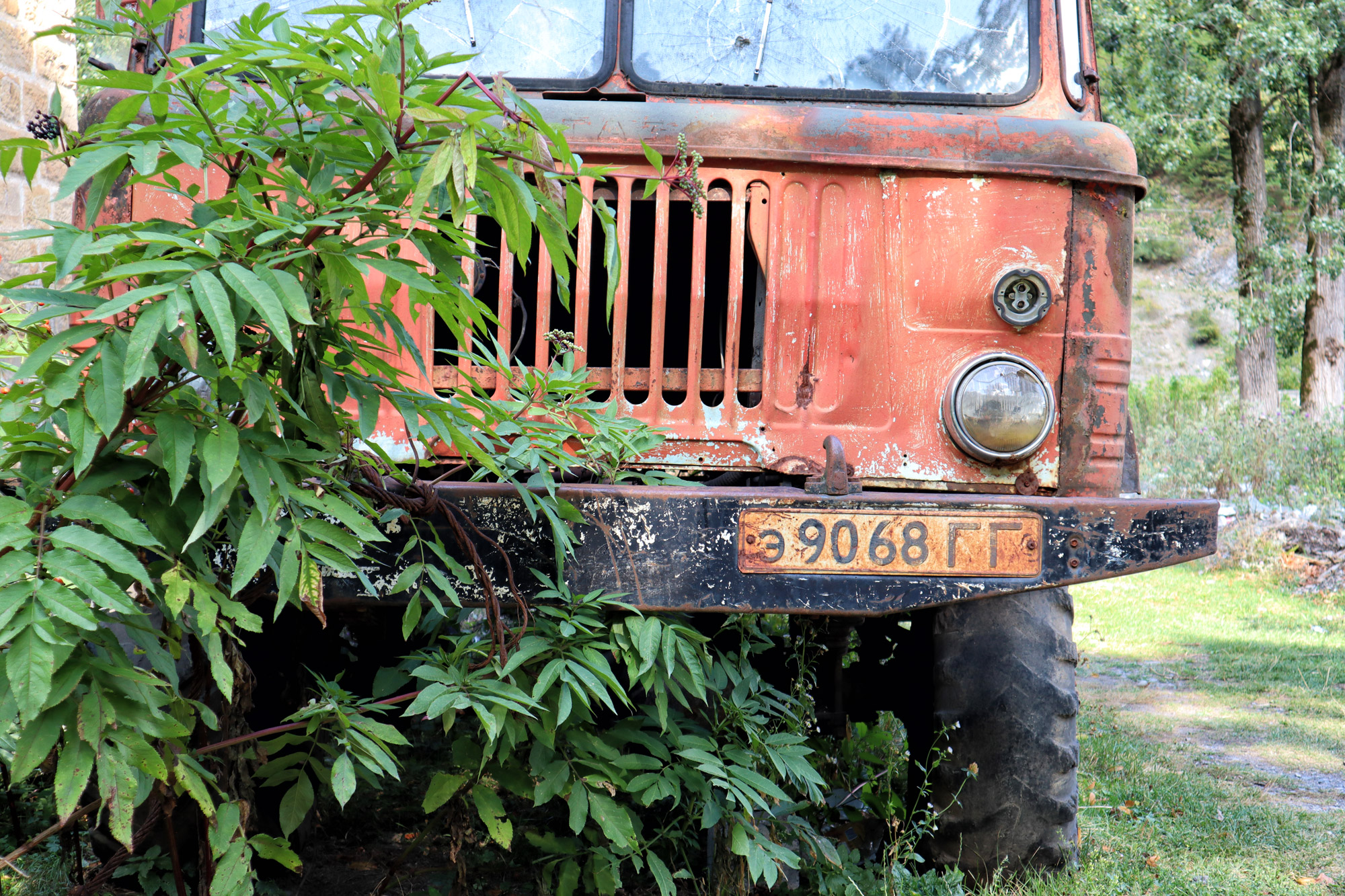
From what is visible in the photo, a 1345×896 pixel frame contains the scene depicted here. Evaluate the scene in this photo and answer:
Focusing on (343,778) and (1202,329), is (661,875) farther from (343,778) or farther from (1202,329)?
(1202,329)

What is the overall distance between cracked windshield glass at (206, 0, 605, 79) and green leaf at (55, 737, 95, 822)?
211cm

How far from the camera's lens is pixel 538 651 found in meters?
2.09

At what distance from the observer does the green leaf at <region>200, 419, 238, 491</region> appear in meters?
1.51

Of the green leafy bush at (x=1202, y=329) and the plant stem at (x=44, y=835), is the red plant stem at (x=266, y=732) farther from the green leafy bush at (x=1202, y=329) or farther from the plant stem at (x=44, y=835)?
the green leafy bush at (x=1202, y=329)

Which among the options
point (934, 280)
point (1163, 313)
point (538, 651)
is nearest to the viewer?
point (538, 651)

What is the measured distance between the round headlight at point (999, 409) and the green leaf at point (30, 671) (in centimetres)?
195

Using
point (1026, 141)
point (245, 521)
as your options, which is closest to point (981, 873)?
point (1026, 141)

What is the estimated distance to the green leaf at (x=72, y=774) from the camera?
150 cm

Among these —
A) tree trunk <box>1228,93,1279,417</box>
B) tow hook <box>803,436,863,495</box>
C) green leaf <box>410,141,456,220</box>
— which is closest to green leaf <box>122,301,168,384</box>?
green leaf <box>410,141,456,220</box>

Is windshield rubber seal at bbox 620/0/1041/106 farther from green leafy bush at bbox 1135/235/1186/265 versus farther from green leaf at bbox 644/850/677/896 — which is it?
green leafy bush at bbox 1135/235/1186/265

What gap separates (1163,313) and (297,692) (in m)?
40.0

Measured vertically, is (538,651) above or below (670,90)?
below

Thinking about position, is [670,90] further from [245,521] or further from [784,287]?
[245,521]

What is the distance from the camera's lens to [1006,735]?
9.75 feet
